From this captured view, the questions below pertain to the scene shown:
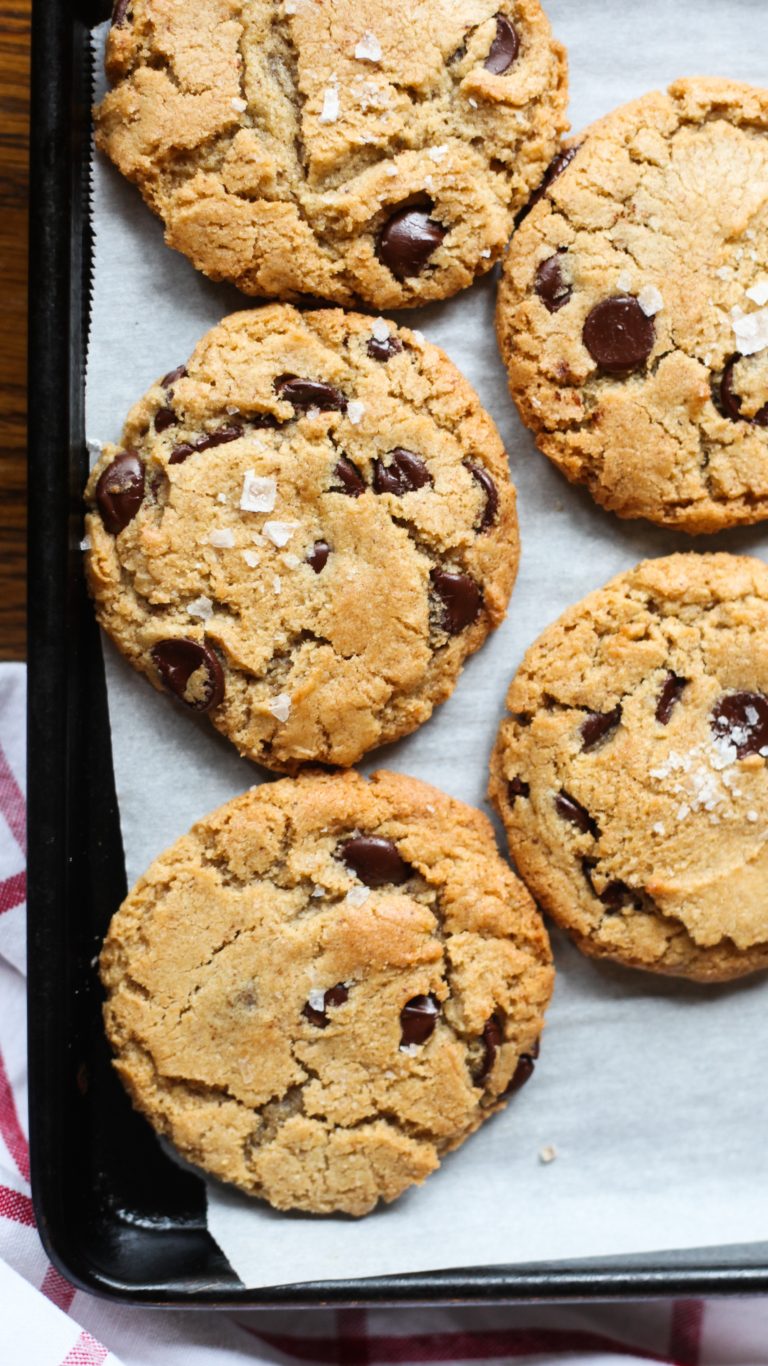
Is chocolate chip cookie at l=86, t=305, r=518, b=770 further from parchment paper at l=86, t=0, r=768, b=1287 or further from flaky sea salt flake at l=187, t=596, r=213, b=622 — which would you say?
parchment paper at l=86, t=0, r=768, b=1287

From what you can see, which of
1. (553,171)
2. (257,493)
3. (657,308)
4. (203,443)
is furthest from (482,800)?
(553,171)

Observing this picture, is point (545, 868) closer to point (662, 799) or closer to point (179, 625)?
point (662, 799)

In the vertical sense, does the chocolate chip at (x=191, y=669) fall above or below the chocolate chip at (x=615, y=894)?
above

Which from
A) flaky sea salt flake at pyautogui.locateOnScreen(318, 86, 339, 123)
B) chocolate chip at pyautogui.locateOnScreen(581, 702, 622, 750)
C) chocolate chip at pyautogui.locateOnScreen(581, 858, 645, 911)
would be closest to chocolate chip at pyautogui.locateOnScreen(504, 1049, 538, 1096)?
chocolate chip at pyautogui.locateOnScreen(581, 858, 645, 911)

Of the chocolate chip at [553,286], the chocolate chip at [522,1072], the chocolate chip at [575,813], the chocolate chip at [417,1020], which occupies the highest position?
the chocolate chip at [553,286]

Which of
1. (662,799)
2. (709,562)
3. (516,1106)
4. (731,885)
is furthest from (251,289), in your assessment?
(516,1106)

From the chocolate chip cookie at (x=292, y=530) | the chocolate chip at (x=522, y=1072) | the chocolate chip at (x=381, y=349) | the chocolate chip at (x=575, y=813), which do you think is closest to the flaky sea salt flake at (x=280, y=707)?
the chocolate chip cookie at (x=292, y=530)

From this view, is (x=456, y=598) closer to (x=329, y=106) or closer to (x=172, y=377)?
(x=172, y=377)

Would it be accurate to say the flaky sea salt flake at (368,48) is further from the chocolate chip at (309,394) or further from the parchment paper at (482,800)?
the chocolate chip at (309,394)
